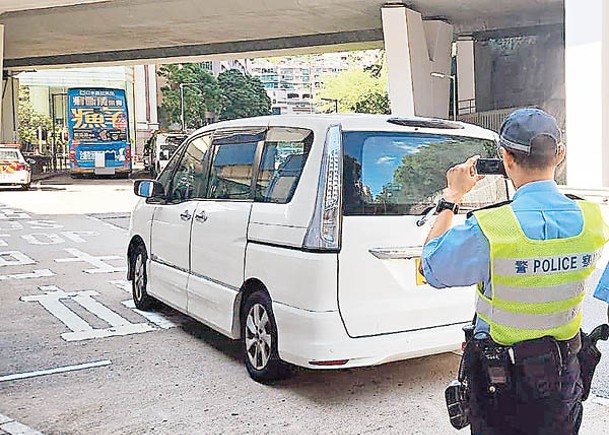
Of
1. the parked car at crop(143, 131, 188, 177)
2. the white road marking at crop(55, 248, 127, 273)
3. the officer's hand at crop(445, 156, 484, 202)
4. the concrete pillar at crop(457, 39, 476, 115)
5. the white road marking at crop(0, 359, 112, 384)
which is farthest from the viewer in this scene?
the concrete pillar at crop(457, 39, 476, 115)

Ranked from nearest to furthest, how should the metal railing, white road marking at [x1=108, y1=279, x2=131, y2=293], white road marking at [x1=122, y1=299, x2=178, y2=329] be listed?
white road marking at [x1=122, y1=299, x2=178, y2=329]
white road marking at [x1=108, y1=279, x2=131, y2=293]
the metal railing

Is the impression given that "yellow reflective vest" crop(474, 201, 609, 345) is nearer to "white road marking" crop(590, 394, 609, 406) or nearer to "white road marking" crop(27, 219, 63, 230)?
"white road marking" crop(590, 394, 609, 406)

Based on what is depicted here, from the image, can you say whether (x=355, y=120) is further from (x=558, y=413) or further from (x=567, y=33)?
(x=567, y=33)

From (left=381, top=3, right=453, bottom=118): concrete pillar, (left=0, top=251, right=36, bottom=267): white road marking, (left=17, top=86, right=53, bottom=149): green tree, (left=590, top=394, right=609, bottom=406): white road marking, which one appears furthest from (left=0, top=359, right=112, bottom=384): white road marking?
(left=17, top=86, right=53, bottom=149): green tree

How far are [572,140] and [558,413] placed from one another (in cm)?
1422

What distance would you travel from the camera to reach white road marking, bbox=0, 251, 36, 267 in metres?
10.4

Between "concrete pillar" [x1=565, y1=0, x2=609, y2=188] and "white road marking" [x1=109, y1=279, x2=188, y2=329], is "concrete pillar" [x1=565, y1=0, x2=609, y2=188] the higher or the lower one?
the higher one

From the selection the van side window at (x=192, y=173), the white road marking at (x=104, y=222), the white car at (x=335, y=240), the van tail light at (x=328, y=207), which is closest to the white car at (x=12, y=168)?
the white road marking at (x=104, y=222)

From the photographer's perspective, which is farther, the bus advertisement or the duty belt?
the bus advertisement

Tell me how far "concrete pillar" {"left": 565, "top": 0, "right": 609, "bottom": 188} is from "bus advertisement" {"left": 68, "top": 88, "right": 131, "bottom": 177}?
21010mm

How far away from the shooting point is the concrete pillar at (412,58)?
2357 cm

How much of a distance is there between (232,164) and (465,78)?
27.9 meters

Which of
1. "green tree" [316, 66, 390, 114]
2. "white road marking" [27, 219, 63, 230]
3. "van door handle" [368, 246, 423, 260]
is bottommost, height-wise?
"white road marking" [27, 219, 63, 230]

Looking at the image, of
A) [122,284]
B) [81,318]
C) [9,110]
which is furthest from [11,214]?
[9,110]
